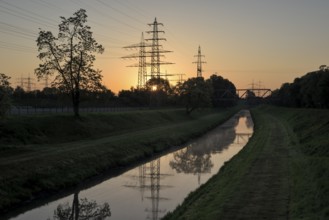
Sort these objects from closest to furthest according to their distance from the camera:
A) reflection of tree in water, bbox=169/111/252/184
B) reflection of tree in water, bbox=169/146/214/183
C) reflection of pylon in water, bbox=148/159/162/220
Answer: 1. reflection of pylon in water, bbox=148/159/162/220
2. reflection of tree in water, bbox=169/146/214/183
3. reflection of tree in water, bbox=169/111/252/184

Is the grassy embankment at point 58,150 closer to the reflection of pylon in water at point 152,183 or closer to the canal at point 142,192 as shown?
the canal at point 142,192

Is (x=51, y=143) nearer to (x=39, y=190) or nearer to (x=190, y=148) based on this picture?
(x=39, y=190)

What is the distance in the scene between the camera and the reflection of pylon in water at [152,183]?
842 inches

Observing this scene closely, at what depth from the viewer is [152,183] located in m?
29.2

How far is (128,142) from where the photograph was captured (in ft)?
141

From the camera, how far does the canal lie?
2131cm

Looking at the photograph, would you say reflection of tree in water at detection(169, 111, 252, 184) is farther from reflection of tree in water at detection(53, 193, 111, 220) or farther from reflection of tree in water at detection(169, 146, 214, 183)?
reflection of tree in water at detection(53, 193, 111, 220)

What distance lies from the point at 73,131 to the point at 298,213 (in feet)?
109

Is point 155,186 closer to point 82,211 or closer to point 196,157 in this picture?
point 82,211

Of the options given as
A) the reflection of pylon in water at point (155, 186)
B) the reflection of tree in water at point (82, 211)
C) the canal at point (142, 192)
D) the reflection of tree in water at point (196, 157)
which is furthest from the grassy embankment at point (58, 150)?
the reflection of tree in water at point (196, 157)

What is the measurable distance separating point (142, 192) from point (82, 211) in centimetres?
531

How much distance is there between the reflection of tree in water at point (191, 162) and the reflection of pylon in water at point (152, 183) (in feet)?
5.73

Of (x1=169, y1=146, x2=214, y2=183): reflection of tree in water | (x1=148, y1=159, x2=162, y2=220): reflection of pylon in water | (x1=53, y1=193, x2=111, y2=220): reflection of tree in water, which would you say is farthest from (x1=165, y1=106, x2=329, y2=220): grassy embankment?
(x1=169, y1=146, x2=214, y2=183): reflection of tree in water

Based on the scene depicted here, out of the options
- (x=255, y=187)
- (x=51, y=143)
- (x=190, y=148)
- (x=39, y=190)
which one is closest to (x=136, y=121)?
(x=190, y=148)
